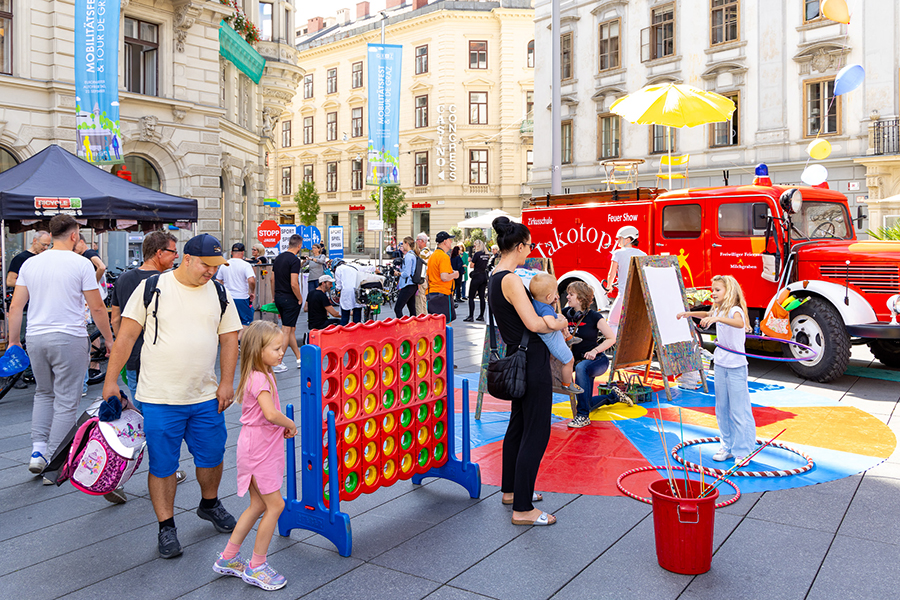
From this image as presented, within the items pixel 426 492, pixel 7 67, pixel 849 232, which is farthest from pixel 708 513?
pixel 7 67

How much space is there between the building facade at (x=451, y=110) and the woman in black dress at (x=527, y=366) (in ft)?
146

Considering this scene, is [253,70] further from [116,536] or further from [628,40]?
[116,536]

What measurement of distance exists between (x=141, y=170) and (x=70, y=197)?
11.9m

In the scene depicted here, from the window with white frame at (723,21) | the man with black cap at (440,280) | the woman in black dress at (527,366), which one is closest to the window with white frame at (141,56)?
the man with black cap at (440,280)

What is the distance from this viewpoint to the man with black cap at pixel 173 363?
13.9ft

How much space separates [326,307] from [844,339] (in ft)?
22.4

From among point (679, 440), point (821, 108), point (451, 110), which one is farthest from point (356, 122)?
point (679, 440)

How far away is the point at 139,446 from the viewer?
14.8ft

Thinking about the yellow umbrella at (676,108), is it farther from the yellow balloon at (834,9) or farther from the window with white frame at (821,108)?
the window with white frame at (821,108)

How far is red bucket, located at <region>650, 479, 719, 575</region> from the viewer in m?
3.88

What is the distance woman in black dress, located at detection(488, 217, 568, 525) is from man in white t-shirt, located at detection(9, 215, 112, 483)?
3098mm

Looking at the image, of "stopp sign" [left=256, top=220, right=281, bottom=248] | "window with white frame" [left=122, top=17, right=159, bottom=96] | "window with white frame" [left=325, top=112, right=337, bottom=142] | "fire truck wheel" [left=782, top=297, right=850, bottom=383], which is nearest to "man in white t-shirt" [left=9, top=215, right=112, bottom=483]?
"fire truck wheel" [left=782, top=297, right=850, bottom=383]

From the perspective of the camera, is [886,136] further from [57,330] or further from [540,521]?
[57,330]

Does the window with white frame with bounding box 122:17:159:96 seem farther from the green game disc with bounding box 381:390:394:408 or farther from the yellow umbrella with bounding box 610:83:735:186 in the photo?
the green game disc with bounding box 381:390:394:408
